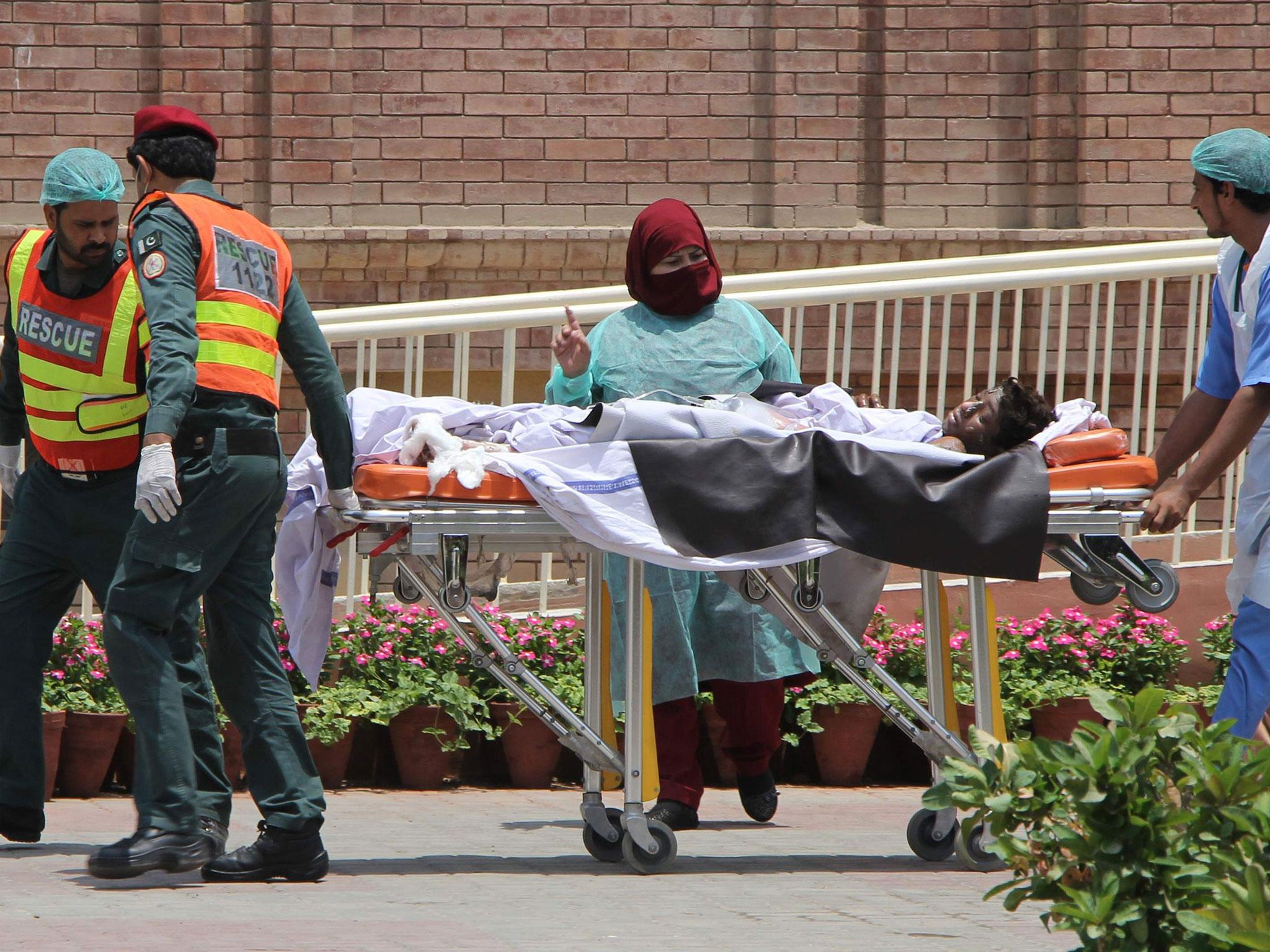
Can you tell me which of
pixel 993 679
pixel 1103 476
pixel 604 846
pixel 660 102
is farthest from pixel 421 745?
pixel 660 102

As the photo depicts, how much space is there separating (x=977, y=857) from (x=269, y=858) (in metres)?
1.87

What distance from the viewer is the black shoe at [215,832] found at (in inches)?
182

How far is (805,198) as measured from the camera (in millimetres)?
9836

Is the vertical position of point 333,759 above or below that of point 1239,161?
below

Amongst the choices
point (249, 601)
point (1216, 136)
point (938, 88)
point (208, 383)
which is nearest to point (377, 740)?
point (249, 601)

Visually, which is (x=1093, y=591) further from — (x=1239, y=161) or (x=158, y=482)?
(x=158, y=482)

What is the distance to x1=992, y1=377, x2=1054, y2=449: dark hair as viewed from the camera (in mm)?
4859

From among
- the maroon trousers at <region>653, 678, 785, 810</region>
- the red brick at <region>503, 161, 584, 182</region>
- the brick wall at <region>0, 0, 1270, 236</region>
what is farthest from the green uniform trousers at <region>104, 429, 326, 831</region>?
the red brick at <region>503, 161, 584, 182</region>

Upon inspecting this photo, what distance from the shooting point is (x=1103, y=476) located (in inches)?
184

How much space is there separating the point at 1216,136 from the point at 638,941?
2.48 meters

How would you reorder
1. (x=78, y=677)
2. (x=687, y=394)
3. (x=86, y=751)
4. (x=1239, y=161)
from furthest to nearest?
(x=78, y=677), (x=86, y=751), (x=687, y=394), (x=1239, y=161)

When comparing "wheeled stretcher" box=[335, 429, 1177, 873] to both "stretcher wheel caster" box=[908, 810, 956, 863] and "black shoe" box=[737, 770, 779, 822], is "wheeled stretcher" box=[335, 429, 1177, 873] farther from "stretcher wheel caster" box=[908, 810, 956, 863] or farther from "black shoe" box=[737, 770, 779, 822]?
"black shoe" box=[737, 770, 779, 822]

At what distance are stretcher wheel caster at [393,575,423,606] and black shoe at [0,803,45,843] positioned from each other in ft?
3.74

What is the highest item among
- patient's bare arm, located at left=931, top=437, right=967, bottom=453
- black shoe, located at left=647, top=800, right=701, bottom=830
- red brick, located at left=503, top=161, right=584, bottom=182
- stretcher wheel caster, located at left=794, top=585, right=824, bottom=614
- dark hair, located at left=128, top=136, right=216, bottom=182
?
red brick, located at left=503, top=161, right=584, bottom=182
